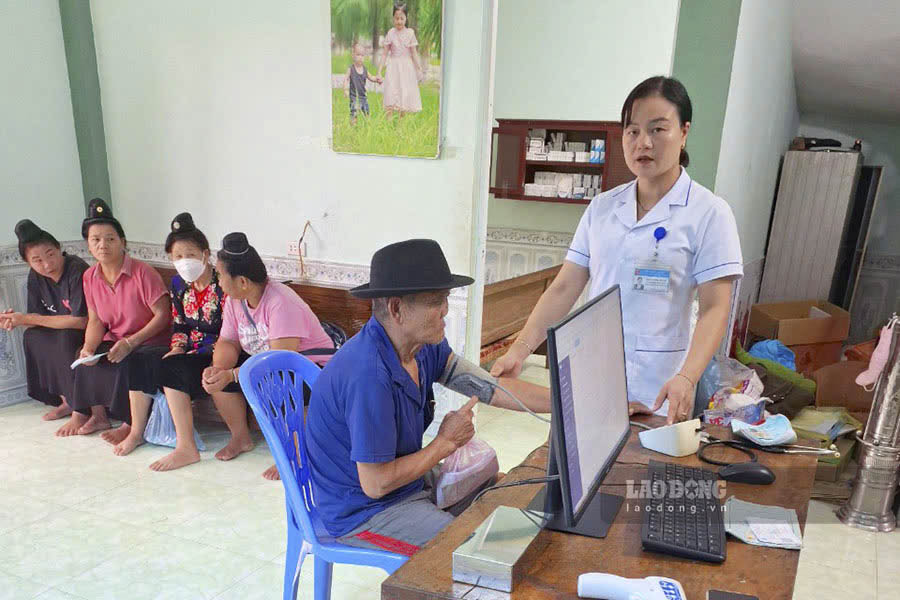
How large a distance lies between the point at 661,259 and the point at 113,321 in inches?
118

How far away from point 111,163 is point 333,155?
174 cm

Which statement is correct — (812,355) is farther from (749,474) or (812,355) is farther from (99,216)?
(99,216)

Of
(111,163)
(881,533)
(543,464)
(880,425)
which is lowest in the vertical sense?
(881,533)

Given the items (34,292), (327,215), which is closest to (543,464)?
(327,215)

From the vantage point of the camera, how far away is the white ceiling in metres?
4.12


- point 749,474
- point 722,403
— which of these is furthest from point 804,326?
point 749,474

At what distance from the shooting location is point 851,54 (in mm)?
4523

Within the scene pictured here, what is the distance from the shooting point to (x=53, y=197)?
3973 millimetres

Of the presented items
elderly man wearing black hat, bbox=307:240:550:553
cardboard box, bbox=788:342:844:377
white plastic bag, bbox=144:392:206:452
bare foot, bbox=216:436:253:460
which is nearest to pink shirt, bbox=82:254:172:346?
white plastic bag, bbox=144:392:206:452

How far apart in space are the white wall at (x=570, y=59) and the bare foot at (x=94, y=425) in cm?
366

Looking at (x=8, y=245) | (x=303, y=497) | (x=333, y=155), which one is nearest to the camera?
(x=303, y=497)

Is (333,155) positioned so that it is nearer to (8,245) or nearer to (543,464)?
(8,245)
